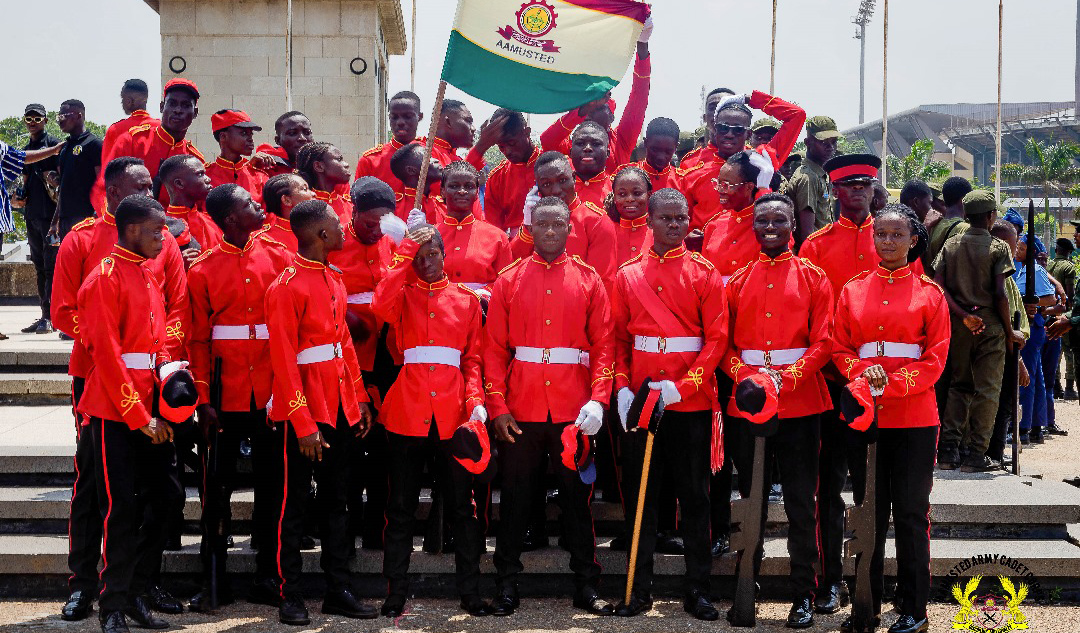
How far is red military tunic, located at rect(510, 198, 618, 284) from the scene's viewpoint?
24.1 feet

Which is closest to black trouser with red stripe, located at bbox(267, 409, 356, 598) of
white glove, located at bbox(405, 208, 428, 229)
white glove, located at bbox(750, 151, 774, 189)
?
white glove, located at bbox(405, 208, 428, 229)

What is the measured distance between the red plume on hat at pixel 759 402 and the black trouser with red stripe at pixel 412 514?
1.59 m

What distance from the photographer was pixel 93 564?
6.20m

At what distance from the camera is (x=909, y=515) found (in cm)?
608

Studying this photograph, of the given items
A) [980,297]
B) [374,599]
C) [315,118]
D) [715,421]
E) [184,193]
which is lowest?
[374,599]

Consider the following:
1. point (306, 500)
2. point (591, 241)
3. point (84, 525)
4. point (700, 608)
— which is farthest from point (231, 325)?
point (700, 608)

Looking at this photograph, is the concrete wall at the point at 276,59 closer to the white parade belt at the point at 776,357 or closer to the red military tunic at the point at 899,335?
the white parade belt at the point at 776,357

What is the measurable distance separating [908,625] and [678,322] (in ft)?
6.68

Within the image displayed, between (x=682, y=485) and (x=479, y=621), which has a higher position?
(x=682, y=485)

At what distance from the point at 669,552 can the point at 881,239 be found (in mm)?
2270

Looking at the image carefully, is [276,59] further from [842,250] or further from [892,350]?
[892,350]

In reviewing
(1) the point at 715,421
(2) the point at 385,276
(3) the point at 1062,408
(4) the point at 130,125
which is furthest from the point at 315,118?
(3) the point at 1062,408

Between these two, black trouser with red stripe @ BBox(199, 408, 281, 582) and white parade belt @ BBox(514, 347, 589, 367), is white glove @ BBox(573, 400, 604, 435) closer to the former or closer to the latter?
white parade belt @ BBox(514, 347, 589, 367)

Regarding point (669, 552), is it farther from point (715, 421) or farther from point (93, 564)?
point (93, 564)
